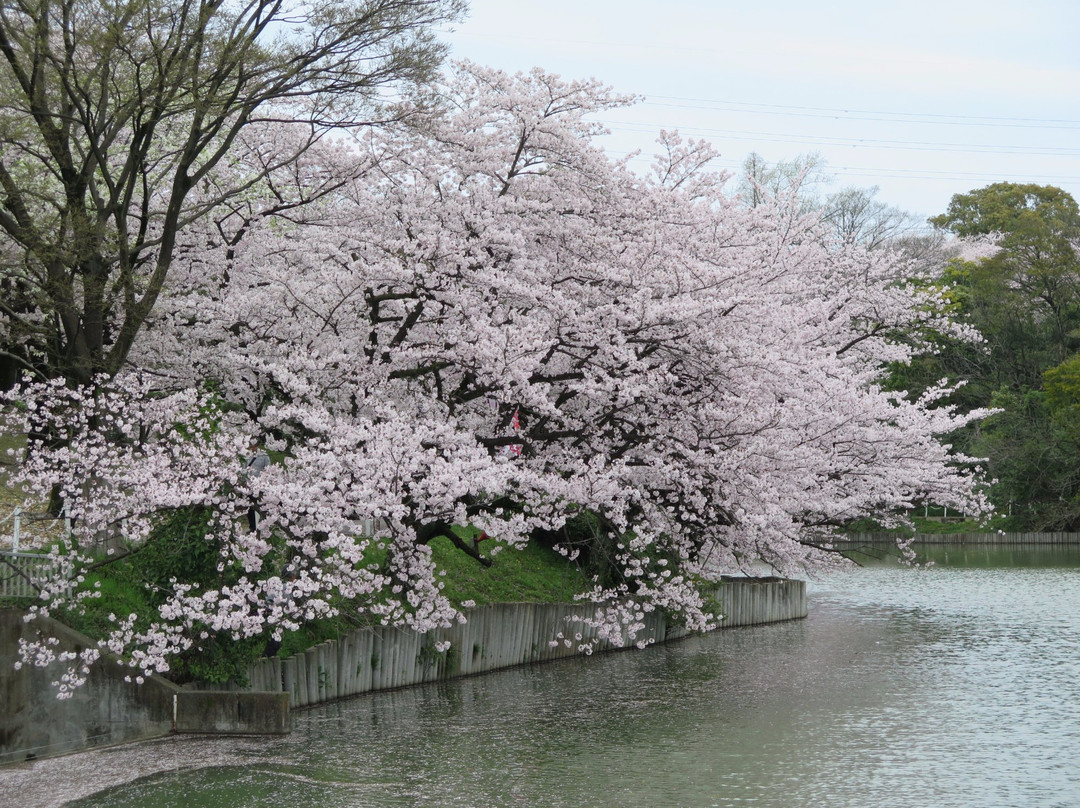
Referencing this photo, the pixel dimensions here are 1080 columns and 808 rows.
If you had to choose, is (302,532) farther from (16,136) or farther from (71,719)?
(16,136)

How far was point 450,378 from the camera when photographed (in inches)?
731

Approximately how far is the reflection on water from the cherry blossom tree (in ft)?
4.89

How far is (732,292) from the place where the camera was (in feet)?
58.1

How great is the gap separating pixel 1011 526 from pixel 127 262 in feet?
147

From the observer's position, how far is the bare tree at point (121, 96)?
15.4 m

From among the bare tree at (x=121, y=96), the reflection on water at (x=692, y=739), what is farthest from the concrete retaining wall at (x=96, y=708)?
the bare tree at (x=121, y=96)

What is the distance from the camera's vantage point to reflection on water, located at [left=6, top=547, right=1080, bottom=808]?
39.0 feet

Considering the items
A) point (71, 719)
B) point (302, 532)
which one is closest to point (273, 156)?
point (302, 532)

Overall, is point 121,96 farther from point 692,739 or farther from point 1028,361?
point 1028,361

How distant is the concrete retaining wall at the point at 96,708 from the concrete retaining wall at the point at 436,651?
2.10 feet

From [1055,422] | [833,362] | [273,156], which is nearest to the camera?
[273,156]

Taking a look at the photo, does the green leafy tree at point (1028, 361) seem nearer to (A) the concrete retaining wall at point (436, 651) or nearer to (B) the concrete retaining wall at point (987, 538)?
(B) the concrete retaining wall at point (987, 538)

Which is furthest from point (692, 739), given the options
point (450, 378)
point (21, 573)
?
point (21, 573)

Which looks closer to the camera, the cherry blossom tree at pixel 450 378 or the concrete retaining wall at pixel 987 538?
the cherry blossom tree at pixel 450 378
